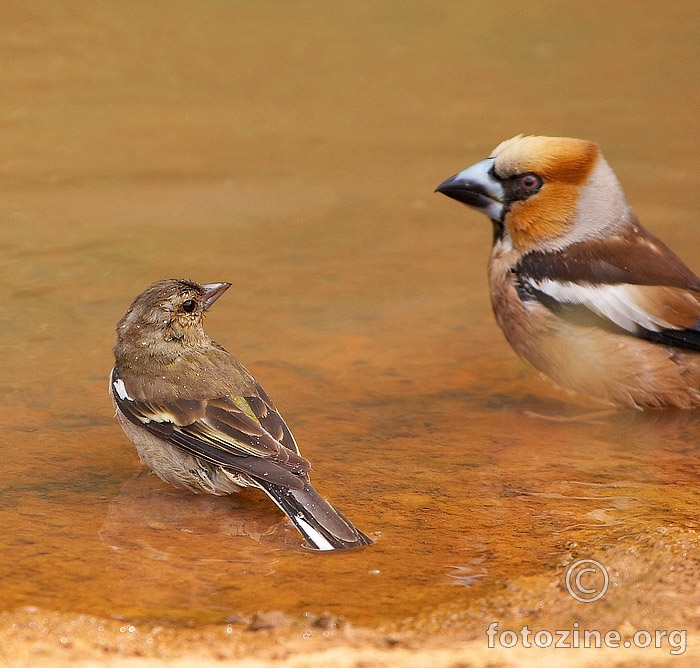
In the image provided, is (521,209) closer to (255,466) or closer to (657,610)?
(255,466)

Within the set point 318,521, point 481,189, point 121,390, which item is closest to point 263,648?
point 318,521

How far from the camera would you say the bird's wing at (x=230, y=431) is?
4.42m

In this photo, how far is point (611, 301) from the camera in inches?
242

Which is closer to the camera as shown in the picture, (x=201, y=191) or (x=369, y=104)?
(x=201, y=191)

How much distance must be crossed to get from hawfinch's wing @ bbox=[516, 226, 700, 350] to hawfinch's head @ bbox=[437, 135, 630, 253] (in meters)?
0.11

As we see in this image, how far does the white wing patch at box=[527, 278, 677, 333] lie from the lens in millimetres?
6098

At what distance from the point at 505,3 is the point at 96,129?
5470mm

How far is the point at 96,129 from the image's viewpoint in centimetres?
1098

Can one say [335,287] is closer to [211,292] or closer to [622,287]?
[622,287]

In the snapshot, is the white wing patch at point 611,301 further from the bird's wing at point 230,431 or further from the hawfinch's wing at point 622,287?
the bird's wing at point 230,431

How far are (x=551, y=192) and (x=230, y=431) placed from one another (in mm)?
2774

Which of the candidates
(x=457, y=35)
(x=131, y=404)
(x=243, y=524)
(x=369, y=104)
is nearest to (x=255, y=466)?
(x=243, y=524)

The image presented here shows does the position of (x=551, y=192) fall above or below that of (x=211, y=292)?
above

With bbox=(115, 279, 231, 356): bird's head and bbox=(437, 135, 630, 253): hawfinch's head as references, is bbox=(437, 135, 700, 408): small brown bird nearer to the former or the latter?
bbox=(437, 135, 630, 253): hawfinch's head
